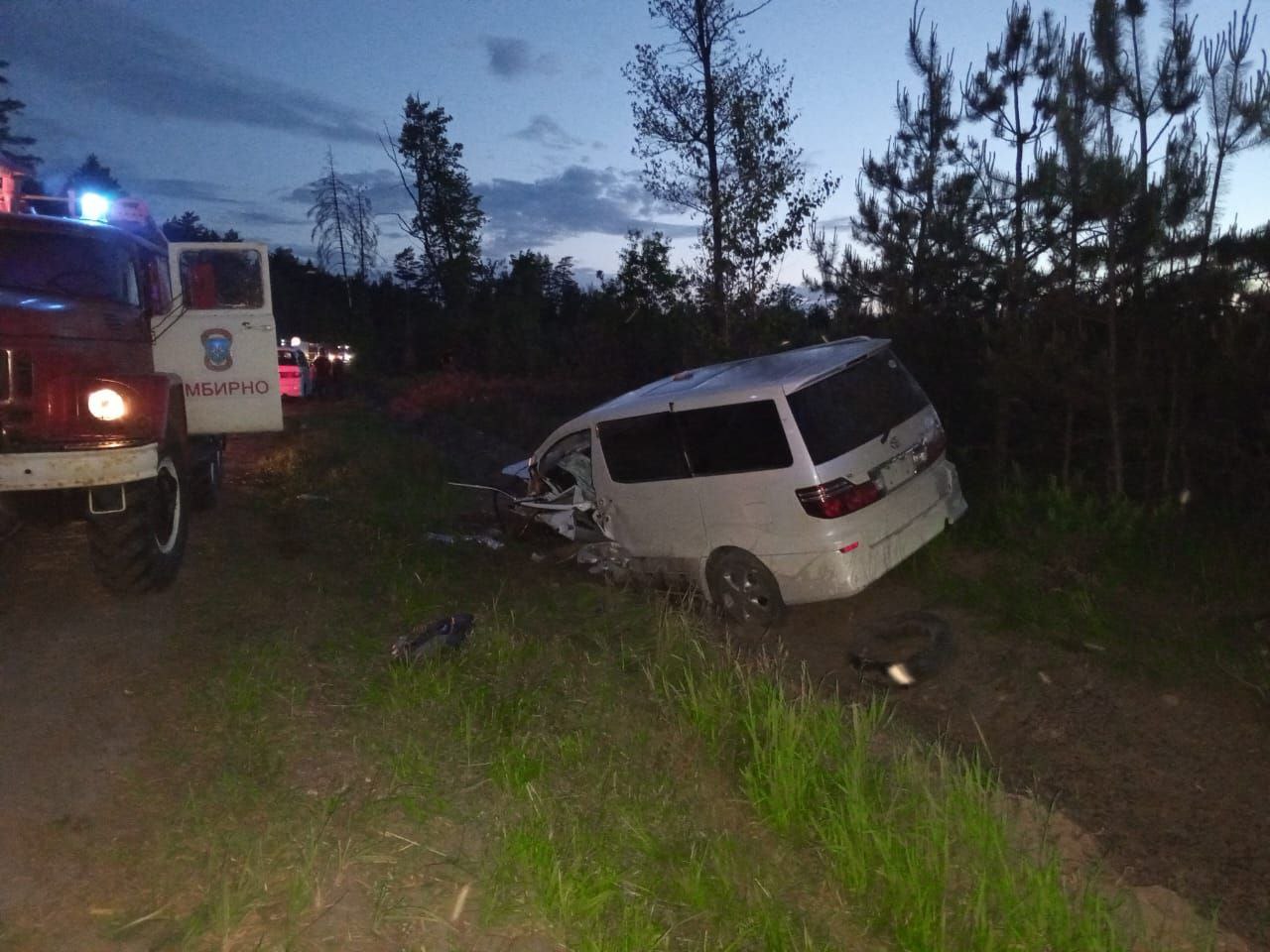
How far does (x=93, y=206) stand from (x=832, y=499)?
675 centimetres

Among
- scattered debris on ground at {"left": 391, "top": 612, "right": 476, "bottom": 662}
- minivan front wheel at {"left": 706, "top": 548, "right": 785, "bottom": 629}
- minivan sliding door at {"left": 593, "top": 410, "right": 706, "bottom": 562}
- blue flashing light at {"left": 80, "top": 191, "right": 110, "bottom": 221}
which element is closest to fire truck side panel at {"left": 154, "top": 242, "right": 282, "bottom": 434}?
blue flashing light at {"left": 80, "top": 191, "right": 110, "bottom": 221}

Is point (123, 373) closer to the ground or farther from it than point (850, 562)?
farther from it

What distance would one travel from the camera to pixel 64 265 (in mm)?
7574

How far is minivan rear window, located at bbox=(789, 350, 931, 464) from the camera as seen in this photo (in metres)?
6.77

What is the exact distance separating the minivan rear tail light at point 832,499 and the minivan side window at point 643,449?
108 cm

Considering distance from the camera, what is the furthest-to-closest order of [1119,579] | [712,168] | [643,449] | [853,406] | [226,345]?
1. [712,168]
2. [226,345]
3. [643,449]
4. [1119,579]
5. [853,406]

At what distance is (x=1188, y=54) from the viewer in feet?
25.7

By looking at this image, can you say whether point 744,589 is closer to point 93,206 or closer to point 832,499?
point 832,499

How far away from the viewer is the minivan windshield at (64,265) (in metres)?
7.35

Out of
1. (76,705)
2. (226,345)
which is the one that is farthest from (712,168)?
(76,705)

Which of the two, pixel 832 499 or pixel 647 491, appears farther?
pixel 647 491

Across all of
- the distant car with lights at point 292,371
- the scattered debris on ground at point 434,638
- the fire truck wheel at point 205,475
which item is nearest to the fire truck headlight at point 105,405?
the scattered debris on ground at point 434,638

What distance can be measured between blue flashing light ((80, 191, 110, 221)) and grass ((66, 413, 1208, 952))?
4.82 meters

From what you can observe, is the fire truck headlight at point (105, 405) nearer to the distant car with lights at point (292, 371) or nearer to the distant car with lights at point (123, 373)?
the distant car with lights at point (123, 373)
